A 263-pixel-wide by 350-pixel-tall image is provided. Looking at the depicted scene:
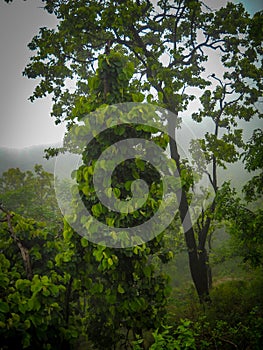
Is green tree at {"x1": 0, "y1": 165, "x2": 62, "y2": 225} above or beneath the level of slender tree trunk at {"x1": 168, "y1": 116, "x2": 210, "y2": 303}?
above

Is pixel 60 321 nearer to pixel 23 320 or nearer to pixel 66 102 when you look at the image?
pixel 23 320

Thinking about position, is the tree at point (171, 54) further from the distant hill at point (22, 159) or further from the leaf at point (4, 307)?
the distant hill at point (22, 159)

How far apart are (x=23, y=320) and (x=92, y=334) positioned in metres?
2.45

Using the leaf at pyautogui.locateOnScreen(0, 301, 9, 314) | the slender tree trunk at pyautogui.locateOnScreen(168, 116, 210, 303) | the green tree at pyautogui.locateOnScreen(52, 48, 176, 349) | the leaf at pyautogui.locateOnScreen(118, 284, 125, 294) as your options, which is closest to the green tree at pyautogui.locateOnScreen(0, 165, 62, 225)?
the slender tree trunk at pyautogui.locateOnScreen(168, 116, 210, 303)

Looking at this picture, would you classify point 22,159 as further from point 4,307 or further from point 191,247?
point 4,307

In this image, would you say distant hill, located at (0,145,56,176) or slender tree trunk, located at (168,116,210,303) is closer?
slender tree trunk, located at (168,116,210,303)

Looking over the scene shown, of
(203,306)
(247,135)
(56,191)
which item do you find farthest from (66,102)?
(247,135)

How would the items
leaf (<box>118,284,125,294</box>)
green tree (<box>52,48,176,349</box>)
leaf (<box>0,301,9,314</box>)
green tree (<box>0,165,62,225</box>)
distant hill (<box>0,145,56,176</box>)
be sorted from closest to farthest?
leaf (<box>0,301,9,314</box>) → leaf (<box>118,284,125,294</box>) → green tree (<box>52,48,176,349</box>) → green tree (<box>0,165,62,225</box>) → distant hill (<box>0,145,56,176</box>)

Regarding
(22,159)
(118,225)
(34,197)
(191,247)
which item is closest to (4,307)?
(118,225)

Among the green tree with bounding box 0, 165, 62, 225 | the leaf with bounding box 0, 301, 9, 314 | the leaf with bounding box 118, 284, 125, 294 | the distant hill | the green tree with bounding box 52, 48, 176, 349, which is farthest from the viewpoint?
the distant hill

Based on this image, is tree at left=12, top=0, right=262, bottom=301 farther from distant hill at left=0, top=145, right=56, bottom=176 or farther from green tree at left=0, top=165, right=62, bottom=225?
distant hill at left=0, top=145, right=56, bottom=176

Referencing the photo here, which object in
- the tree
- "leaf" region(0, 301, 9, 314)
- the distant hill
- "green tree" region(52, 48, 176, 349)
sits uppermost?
the distant hill

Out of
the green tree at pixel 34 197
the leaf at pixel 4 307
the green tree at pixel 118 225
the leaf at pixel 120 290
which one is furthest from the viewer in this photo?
the green tree at pixel 34 197

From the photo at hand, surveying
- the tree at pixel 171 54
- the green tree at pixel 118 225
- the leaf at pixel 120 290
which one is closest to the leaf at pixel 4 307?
the green tree at pixel 118 225
